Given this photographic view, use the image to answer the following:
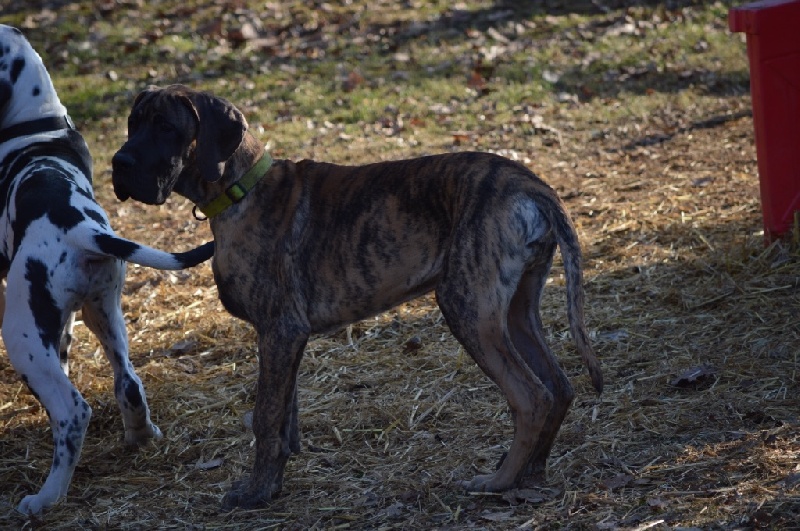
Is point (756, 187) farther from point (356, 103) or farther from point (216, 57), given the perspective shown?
point (216, 57)

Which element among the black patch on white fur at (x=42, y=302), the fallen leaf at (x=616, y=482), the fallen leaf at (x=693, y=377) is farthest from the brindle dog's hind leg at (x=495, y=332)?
the black patch on white fur at (x=42, y=302)

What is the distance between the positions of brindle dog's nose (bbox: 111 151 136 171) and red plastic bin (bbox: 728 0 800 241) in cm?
436

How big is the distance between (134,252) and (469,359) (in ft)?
7.29

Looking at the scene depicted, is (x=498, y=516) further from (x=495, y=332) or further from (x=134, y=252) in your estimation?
(x=134, y=252)

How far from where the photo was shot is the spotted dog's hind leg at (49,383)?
4961 mm

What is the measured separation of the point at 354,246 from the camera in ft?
16.3

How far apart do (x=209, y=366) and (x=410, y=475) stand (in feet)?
6.70

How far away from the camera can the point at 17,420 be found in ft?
19.6

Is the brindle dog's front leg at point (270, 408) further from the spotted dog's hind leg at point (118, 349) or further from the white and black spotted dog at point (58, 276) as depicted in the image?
the spotted dog's hind leg at point (118, 349)

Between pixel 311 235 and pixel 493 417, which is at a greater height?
pixel 311 235

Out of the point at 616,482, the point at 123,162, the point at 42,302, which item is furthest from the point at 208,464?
the point at 616,482

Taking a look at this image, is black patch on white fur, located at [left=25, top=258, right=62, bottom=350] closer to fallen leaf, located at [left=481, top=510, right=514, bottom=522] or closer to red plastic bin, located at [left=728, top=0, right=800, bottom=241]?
fallen leaf, located at [left=481, top=510, right=514, bottom=522]

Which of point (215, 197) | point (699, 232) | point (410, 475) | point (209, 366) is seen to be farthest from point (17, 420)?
point (699, 232)

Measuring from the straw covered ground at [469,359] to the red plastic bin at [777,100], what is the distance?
284 millimetres
